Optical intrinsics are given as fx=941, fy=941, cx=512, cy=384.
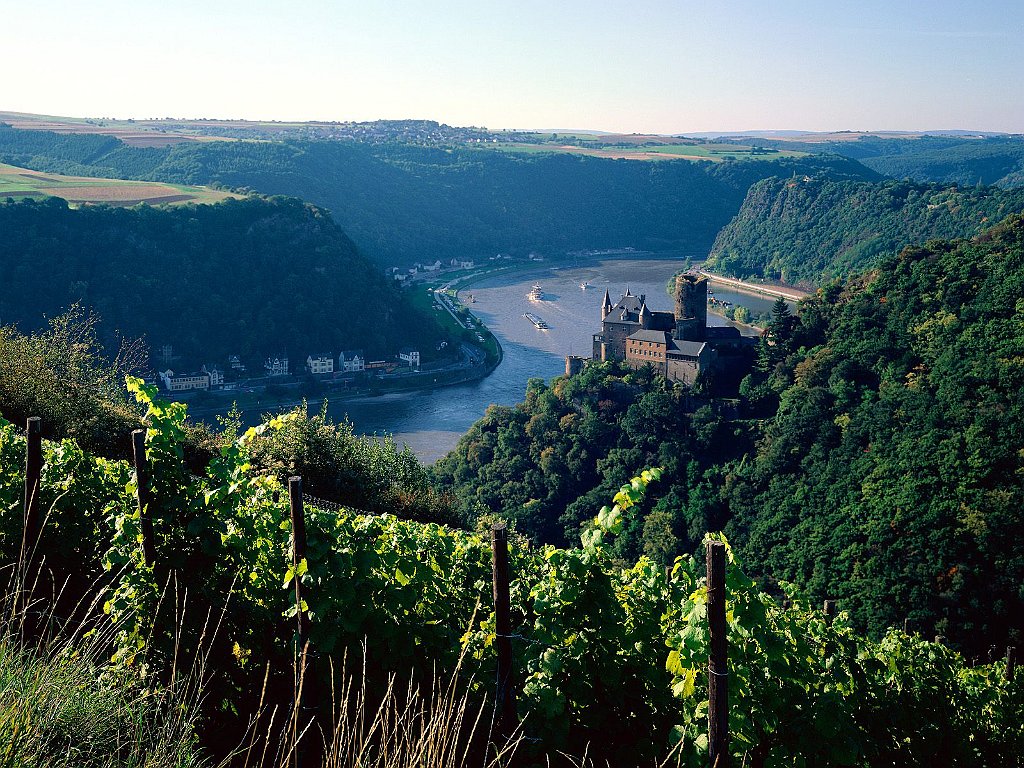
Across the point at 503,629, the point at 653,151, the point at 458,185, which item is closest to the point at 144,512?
the point at 503,629

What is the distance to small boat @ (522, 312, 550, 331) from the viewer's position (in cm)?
4888

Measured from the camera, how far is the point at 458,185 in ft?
307

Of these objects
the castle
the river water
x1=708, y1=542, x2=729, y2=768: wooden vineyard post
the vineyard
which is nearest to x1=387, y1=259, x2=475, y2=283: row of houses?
the river water

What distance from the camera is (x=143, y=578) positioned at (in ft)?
13.0

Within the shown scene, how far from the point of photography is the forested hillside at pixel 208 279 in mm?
40250

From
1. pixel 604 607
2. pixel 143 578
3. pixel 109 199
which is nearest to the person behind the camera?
pixel 604 607

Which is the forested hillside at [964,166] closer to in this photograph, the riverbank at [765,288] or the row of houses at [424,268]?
the riverbank at [765,288]

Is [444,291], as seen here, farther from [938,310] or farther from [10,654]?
[10,654]

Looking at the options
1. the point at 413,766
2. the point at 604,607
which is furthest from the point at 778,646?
the point at 413,766

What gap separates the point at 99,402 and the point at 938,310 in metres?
21.8

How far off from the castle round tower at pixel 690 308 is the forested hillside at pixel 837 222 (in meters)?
28.9

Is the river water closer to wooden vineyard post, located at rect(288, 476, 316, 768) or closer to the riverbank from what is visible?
the riverbank

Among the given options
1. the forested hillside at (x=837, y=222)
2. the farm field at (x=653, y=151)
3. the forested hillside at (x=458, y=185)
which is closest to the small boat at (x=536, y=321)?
the forested hillside at (x=837, y=222)

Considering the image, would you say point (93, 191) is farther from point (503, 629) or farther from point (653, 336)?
point (503, 629)
